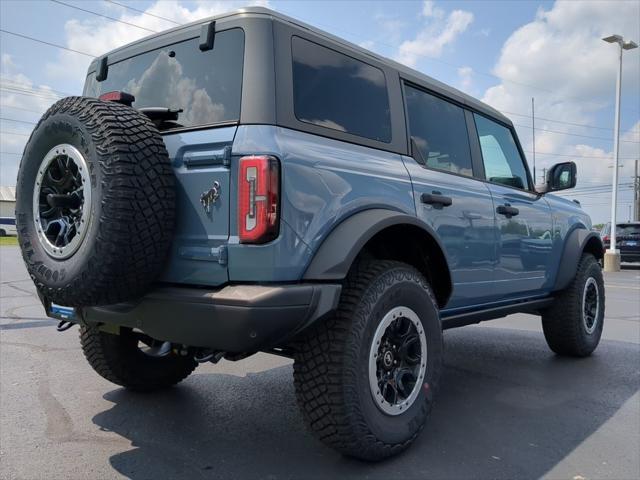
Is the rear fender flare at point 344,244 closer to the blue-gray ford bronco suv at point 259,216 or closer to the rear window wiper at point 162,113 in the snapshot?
the blue-gray ford bronco suv at point 259,216

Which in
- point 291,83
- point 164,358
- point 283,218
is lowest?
point 164,358

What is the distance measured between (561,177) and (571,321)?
1.26 metres

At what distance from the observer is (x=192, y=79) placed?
2682 millimetres

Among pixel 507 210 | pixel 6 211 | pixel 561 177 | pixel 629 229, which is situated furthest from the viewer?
pixel 6 211

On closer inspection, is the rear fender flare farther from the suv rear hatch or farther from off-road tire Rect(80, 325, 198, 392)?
off-road tire Rect(80, 325, 198, 392)

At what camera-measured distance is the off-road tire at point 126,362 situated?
10.9 feet

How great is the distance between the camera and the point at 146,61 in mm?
2998

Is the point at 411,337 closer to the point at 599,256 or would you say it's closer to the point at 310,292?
the point at 310,292

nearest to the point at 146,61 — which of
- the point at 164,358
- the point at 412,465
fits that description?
the point at 164,358

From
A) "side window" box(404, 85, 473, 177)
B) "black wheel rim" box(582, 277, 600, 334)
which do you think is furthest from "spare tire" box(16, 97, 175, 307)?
"black wheel rim" box(582, 277, 600, 334)

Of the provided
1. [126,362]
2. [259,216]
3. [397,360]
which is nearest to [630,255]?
[397,360]

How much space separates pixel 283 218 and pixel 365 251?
74 centimetres

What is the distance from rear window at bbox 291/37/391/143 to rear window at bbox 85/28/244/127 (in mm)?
287

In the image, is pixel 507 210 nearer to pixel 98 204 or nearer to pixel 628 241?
pixel 98 204
